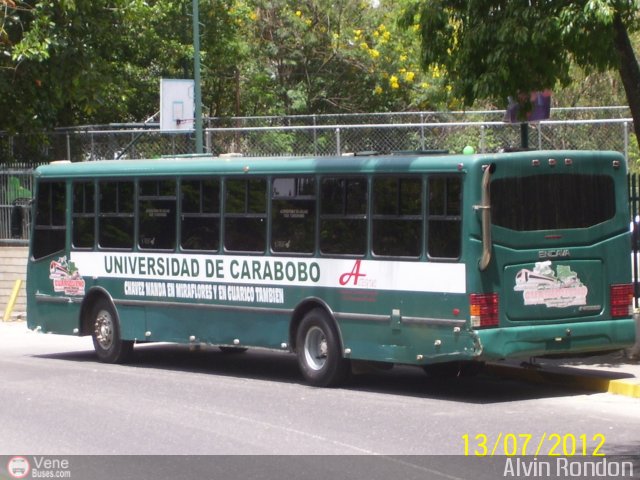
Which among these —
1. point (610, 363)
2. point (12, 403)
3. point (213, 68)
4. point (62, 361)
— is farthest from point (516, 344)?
point (213, 68)

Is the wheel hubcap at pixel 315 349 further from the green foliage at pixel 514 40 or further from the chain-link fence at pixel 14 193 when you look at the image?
the chain-link fence at pixel 14 193

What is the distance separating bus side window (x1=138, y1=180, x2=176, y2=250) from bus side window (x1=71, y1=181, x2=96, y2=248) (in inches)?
43.3

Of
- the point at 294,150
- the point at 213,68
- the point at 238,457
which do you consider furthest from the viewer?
the point at 213,68

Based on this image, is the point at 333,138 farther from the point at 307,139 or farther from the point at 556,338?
the point at 556,338

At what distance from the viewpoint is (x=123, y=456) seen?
10633 mm

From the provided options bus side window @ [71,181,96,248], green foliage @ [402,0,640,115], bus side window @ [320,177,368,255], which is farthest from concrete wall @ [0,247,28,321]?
green foliage @ [402,0,640,115]

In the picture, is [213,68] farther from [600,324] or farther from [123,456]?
[123,456]

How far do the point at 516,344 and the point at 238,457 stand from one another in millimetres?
3974

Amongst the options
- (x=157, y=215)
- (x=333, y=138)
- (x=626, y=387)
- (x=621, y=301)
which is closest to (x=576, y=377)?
(x=626, y=387)

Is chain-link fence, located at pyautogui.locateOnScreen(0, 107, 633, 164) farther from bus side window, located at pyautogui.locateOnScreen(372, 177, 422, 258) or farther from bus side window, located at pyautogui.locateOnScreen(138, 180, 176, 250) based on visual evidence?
bus side window, located at pyautogui.locateOnScreen(372, 177, 422, 258)

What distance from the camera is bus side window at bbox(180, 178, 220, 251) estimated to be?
54.1 feet

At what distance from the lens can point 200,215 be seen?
657 inches

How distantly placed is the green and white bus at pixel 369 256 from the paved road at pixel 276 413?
527mm

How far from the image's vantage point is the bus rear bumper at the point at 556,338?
1320cm
